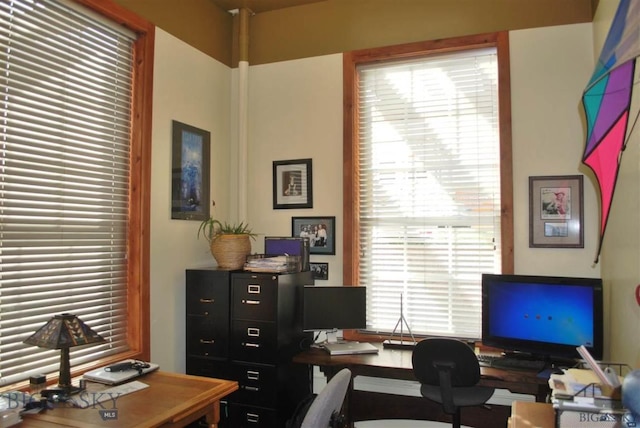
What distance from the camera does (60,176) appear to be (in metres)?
2.58

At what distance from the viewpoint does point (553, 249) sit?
3150mm

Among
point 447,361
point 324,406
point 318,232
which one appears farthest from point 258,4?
point 324,406

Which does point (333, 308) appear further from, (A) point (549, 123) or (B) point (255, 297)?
(A) point (549, 123)

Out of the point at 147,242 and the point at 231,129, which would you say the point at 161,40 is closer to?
the point at 231,129

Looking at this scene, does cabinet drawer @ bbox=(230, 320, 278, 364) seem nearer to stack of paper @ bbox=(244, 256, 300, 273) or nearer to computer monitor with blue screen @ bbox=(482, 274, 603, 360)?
stack of paper @ bbox=(244, 256, 300, 273)

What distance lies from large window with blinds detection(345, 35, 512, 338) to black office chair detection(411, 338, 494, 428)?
66 centimetres

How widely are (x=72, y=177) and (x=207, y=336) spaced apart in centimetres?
137

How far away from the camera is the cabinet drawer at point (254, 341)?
3117mm

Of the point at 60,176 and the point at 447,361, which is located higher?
the point at 60,176

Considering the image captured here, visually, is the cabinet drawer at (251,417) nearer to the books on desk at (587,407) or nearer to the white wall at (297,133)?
the white wall at (297,133)

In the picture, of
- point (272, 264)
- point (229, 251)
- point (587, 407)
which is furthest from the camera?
point (229, 251)

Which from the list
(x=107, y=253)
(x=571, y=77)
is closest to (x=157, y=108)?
(x=107, y=253)

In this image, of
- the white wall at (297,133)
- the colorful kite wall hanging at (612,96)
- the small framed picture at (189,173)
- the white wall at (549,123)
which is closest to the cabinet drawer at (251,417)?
the white wall at (297,133)

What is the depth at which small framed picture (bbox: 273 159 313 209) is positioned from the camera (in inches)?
149
